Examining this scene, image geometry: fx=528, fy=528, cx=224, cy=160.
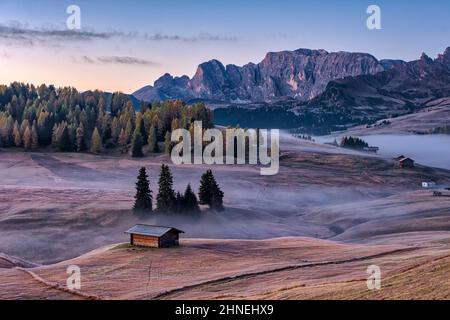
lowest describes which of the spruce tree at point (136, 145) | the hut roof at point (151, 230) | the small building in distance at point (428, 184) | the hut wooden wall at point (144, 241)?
the small building in distance at point (428, 184)

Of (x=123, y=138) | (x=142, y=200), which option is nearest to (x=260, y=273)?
(x=142, y=200)

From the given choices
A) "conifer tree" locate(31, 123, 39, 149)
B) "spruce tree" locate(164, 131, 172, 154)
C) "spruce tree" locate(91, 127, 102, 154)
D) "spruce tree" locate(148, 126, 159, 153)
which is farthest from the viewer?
"conifer tree" locate(31, 123, 39, 149)

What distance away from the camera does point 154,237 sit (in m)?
56.8

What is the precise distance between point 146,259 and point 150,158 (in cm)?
9745

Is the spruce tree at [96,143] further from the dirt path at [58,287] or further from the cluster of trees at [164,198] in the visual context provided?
the dirt path at [58,287]

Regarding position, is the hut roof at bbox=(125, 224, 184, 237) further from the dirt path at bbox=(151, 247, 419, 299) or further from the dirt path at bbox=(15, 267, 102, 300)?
the dirt path at bbox=(151, 247, 419, 299)

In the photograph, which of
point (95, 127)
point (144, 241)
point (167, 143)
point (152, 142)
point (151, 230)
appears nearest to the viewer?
point (144, 241)

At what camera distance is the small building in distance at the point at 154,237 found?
5675cm

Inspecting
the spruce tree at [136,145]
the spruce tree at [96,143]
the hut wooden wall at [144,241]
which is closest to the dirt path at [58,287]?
the hut wooden wall at [144,241]

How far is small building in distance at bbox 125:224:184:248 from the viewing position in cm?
5675

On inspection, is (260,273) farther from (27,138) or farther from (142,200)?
(27,138)

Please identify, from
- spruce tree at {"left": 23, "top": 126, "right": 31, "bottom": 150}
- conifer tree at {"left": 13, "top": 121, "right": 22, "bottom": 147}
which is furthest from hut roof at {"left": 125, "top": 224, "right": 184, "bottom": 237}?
conifer tree at {"left": 13, "top": 121, "right": 22, "bottom": 147}
